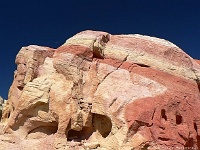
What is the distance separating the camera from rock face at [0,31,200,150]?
51.2 ft

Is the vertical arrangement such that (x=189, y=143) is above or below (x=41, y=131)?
below

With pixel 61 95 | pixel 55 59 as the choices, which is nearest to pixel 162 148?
pixel 61 95

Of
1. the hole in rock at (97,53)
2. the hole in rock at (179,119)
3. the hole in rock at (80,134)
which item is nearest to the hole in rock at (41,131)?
the hole in rock at (80,134)

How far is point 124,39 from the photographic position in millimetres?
18766

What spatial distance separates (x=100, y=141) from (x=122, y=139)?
1.41 m

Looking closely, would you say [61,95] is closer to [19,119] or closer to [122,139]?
[19,119]

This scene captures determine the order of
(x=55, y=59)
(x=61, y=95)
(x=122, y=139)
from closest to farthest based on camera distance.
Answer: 1. (x=122, y=139)
2. (x=61, y=95)
3. (x=55, y=59)

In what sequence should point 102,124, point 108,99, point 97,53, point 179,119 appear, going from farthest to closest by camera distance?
1. point 97,53
2. point 179,119
3. point 102,124
4. point 108,99

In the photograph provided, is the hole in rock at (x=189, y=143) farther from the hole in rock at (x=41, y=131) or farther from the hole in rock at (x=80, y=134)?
the hole in rock at (x=41, y=131)

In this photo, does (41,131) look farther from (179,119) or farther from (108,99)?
(179,119)

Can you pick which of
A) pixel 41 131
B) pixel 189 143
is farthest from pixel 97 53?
pixel 189 143

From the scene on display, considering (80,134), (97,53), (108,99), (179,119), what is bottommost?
(80,134)

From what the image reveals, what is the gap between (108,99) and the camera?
1609 cm

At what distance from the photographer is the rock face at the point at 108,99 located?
15602 mm
